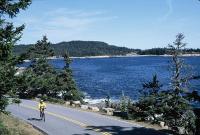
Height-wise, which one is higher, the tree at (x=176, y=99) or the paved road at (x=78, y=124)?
the tree at (x=176, y=99)

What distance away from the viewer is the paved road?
27156 millimetres

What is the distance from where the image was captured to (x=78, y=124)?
30.8m

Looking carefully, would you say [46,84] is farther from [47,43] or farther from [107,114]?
[107,114]

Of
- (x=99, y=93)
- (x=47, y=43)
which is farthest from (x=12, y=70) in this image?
(x=99, y=93)

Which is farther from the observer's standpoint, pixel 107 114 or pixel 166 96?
pixel 107 114

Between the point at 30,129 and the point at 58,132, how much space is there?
2717mm

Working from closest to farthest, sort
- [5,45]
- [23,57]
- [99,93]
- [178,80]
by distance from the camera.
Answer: [5,45] < [23,57] < [178,80] < [99,93]

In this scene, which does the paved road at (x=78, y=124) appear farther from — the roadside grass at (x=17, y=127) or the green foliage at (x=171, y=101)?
the green foliage at (x=171, y=101)

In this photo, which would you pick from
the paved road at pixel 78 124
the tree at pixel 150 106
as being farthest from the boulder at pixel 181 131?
the tree at pixel 150 106

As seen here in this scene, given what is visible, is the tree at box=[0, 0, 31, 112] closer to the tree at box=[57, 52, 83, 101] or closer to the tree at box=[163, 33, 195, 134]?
the tree at box=[163, 33, 195, 134]

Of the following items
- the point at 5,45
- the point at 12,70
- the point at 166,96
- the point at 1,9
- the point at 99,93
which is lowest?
the point at 99,93

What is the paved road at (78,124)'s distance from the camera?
27156 mm

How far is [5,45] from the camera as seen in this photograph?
20547 mm

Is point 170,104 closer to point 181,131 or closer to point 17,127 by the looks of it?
point 181,131
